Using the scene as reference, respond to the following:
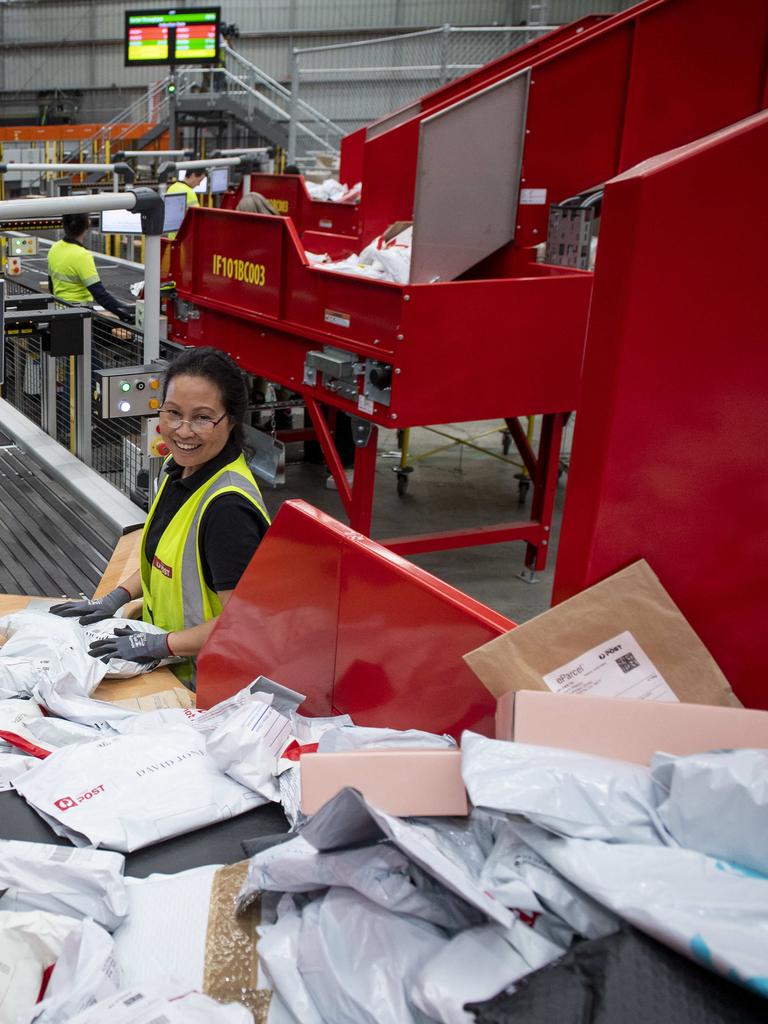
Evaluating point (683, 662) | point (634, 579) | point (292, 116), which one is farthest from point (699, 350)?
point (292, 116)

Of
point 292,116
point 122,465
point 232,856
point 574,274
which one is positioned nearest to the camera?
point 232,856

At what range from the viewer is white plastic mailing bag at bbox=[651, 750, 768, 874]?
113 cm

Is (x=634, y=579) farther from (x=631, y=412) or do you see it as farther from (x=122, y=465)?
(x=122, y=465)

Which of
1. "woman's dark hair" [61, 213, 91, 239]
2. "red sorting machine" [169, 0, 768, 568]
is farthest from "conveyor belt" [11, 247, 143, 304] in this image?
"red sorting machine" [169, 0, 768, 568]

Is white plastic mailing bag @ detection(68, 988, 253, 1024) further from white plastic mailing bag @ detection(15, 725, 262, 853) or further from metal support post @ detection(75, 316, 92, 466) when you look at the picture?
metal support post @ detection(75, 316, 92, 466)

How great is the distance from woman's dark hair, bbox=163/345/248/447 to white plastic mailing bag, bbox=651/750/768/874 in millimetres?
1568

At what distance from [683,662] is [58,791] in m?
1.08

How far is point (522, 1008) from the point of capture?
968mm

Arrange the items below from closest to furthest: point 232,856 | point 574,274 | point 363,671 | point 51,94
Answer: point 232,856, point 363,671, point 574,274, point 51,94

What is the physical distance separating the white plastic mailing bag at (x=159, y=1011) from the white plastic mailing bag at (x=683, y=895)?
1.37 ft

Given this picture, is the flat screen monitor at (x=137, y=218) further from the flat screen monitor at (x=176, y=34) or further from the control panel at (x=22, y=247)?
the flat screen monitor at (x=176, y=34)

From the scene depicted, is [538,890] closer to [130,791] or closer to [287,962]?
[287,962]

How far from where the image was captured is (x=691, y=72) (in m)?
4.35

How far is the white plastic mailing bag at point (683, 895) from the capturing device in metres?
0.97
